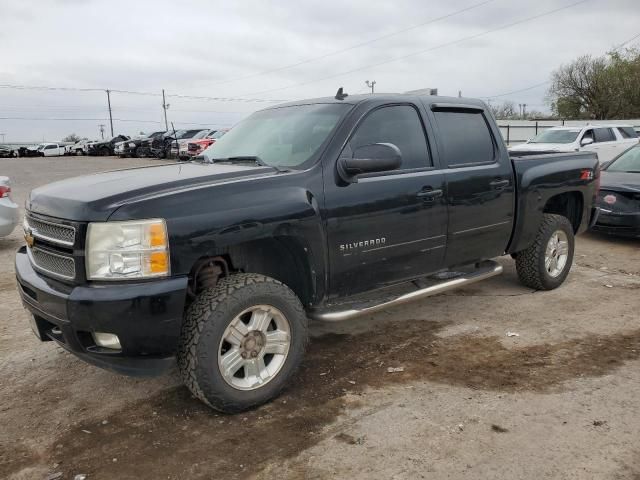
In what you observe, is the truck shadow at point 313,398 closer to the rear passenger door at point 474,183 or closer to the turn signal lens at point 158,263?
the rear passenger door at point 474,183

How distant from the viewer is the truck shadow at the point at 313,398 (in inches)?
114

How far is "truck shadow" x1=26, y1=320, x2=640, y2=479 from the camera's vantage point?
9.46 ft

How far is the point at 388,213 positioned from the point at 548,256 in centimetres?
251

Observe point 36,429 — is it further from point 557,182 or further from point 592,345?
point 557,182

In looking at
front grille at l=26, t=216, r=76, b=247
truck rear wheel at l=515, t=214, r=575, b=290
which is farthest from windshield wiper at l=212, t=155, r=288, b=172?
truck rear wheel at l=515, t=214, r=575, b=290

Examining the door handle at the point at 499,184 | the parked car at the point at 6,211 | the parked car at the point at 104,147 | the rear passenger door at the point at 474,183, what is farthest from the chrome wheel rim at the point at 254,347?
the parked car at the point at 104,147

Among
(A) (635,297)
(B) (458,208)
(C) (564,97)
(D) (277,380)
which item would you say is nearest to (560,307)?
(A) (635,297)

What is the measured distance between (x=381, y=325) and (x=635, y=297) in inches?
106

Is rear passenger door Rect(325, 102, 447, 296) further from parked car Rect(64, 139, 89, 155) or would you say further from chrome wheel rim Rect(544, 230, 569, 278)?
parked car Rect(64, 139, 89, 155)

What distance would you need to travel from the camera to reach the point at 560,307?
523 centimetres

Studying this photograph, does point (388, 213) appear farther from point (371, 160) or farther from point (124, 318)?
point (124, 318)

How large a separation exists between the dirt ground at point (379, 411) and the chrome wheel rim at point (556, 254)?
0.82 meters

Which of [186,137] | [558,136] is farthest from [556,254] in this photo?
[186,137]

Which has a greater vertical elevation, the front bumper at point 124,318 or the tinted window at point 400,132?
the tinted window at point 400,132
